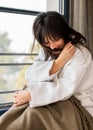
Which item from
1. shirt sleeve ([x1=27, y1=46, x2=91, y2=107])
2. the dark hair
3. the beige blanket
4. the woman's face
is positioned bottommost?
the beige blanket

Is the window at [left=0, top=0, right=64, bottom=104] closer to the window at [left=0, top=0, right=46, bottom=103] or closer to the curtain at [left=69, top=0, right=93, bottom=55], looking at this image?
the window at [left=0, top=0, right=46, bottom=103]

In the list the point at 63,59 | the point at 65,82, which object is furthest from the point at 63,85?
the point at 63,59

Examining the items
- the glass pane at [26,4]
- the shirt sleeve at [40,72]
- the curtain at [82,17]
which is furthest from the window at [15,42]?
the shirt sleeve at [40,72]

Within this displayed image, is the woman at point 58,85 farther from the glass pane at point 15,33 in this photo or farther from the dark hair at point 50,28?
the glass pane at point 15,33

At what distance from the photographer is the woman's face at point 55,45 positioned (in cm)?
144

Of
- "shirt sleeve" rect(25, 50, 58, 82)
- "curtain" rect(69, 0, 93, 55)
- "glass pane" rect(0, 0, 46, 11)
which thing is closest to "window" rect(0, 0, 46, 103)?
"glass pane" rect(0, 0, 46, 11)

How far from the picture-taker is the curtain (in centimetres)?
192

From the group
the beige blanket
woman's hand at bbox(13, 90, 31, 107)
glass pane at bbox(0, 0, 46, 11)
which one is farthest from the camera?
glass pane at bbox(0, 0, 46, 11)

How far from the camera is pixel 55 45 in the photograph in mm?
1450

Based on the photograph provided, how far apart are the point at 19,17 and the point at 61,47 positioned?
2.05ft

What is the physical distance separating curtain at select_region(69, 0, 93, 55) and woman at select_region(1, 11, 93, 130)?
434 mm

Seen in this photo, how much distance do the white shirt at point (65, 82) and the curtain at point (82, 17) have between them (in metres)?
0.51

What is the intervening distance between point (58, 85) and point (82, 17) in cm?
76

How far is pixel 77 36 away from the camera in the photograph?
4.95ft
